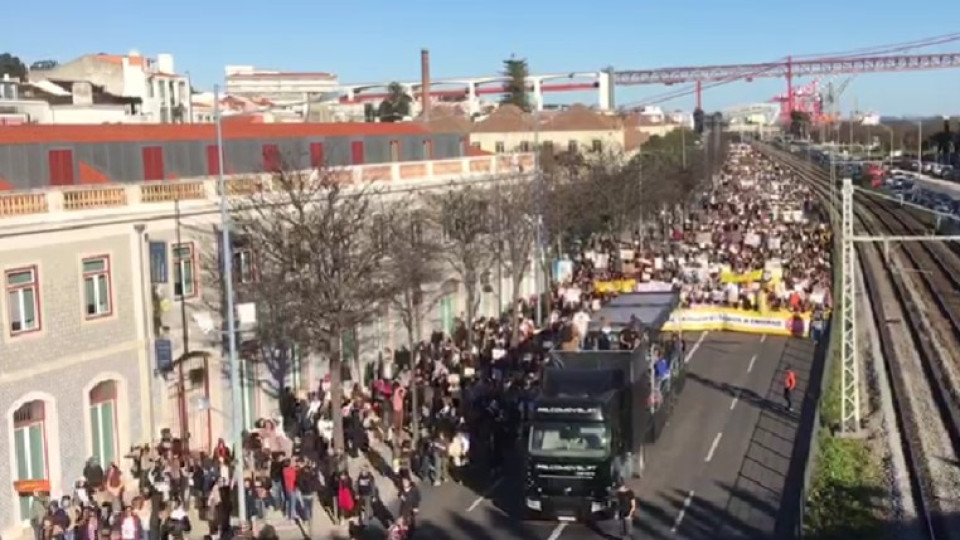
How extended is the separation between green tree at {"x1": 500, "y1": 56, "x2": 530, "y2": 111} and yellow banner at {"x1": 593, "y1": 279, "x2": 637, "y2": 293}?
84352mm

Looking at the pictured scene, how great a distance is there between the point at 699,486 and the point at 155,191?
12.3 m

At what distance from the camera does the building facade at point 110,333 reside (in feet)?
72.9

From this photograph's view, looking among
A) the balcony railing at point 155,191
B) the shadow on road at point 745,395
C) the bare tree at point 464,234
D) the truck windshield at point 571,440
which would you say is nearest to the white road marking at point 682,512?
the truck windshield at point 571,440

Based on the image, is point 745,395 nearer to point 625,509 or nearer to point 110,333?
point 625,509

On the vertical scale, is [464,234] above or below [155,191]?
below

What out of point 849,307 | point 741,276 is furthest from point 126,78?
point 849,307

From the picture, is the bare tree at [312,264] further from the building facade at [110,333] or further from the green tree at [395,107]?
the green tree at [395,107]

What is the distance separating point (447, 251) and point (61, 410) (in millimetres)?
16962

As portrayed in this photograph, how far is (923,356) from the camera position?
38.8 metres

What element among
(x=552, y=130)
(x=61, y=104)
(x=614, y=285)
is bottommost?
(x=614, y=285)

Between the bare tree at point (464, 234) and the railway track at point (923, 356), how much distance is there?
1234 centimetres

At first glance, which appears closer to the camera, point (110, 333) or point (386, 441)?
point (110, 333)

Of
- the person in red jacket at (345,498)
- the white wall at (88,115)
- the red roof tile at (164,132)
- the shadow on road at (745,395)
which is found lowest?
the shadow on road at (745,395)

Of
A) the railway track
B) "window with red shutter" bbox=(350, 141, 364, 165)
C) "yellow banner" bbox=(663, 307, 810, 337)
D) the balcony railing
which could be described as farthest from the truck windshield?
"window with red shutter" bbox=(350, 141, 364, 165)
